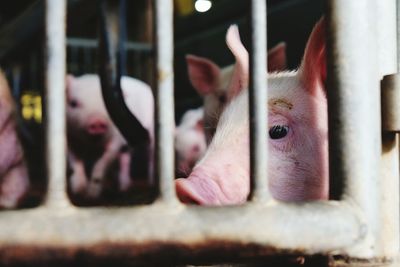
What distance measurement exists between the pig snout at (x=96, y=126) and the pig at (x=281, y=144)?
3283mm

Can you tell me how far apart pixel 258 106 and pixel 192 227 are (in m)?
0.24

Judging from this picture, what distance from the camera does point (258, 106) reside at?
1.00 metres

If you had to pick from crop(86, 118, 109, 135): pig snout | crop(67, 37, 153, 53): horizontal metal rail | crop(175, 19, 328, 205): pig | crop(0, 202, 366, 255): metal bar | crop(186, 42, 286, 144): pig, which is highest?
crop(67, 37, 153, 53): horizontal metal rail

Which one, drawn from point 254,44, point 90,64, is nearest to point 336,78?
point 254,44

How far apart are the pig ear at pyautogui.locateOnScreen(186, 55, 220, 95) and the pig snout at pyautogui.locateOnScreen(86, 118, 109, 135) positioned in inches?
37.6

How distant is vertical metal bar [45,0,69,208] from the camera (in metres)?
0.88

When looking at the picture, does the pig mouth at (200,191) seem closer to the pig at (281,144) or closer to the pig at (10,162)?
the pig at (281,144)

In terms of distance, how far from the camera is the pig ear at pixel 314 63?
185cm

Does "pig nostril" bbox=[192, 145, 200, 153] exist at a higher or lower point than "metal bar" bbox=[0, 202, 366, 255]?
higher

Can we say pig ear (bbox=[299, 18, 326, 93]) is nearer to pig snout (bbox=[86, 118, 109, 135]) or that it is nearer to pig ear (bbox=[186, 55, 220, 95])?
pig ear (bbox=[186, 55, 220, 95])

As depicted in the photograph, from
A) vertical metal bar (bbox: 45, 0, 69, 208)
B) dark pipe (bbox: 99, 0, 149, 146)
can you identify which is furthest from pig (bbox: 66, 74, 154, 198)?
vertical metal bar (bbox: 45, 0, 69, 208)

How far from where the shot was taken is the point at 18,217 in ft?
2.82

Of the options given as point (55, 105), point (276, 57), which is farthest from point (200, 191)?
point (276, 57)

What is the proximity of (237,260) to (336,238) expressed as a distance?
18cm
